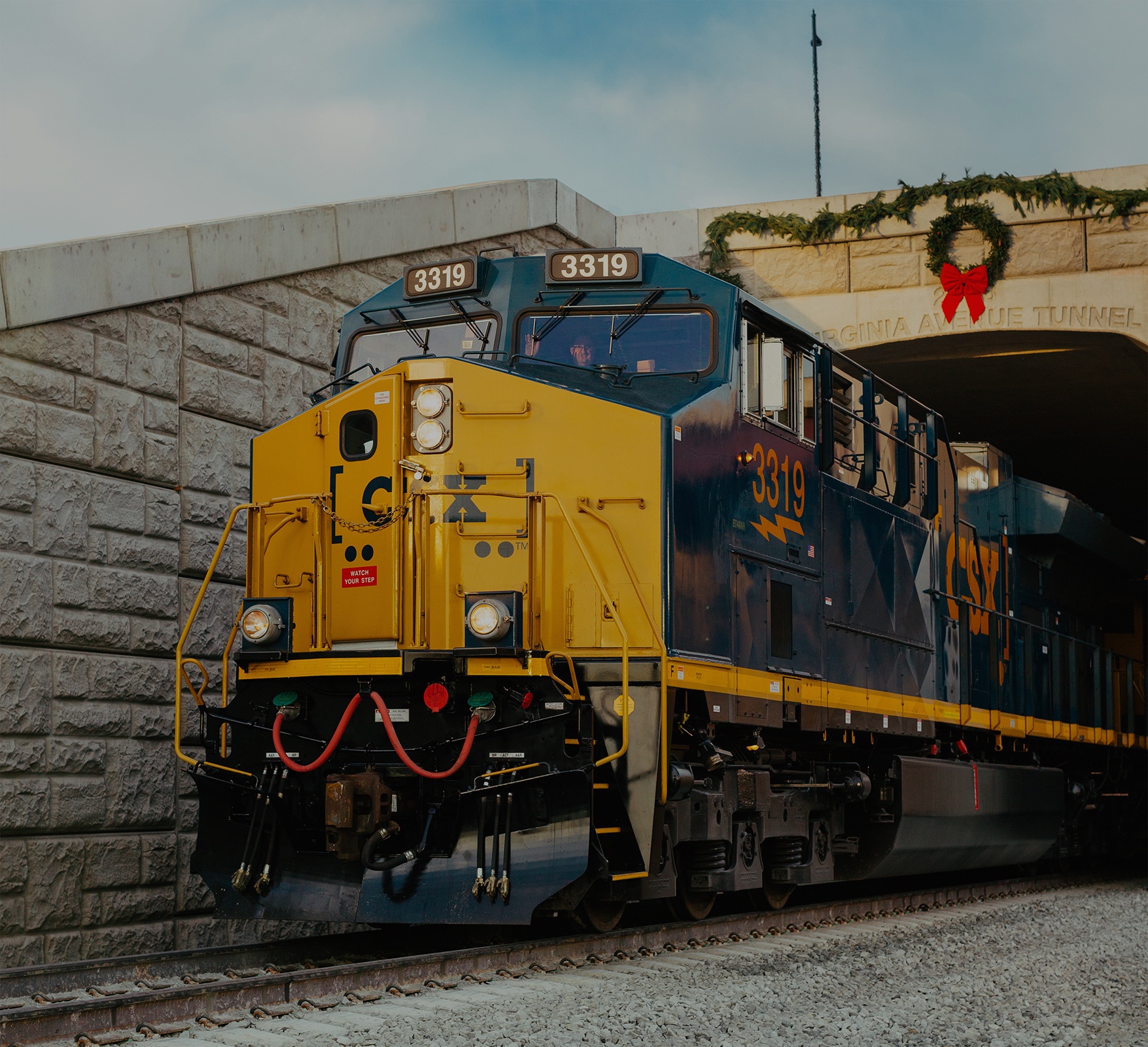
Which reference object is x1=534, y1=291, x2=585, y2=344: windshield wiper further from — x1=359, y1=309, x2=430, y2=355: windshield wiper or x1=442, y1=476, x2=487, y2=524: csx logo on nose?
x1=442, y1=476, x2=487, y2=524: csx logo on nose

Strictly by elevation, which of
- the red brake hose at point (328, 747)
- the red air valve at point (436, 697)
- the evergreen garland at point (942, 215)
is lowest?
the red brake hose at point (328, 747)

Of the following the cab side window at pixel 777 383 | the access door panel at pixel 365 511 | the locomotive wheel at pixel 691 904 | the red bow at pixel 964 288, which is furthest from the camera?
the red bow at pixel 964 288

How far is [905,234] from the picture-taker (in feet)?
49.5

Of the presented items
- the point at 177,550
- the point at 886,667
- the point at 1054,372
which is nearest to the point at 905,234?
the point at 1054,372

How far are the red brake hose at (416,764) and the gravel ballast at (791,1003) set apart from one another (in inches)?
38.8

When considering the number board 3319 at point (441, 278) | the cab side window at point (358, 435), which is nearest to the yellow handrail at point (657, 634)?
the cab side window at point (358, 435)

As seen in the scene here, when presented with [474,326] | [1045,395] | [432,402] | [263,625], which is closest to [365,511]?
[432,402]

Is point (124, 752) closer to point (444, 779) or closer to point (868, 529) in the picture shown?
point (444, 779)

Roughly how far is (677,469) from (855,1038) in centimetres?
296

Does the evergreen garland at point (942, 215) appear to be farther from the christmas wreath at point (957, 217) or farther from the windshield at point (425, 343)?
the windshield at point (425, 343)

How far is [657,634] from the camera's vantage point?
677 centimetres

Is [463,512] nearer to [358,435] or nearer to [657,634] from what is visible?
[358,435]

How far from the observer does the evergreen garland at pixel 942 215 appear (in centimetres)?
1440

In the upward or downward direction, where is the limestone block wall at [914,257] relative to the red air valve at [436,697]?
upward
